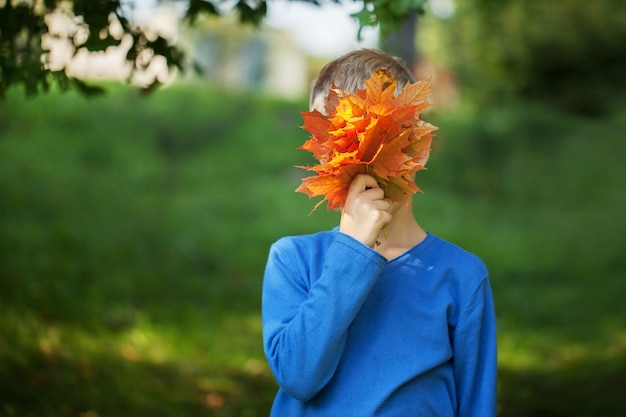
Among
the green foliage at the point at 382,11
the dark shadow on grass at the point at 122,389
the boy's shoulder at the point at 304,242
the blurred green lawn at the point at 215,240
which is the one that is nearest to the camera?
the boy's shoulder at the point at 304,242

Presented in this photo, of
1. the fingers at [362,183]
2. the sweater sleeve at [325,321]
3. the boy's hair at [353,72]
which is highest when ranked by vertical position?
the boy's hair at [353,72]

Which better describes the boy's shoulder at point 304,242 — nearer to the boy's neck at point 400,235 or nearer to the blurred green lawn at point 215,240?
the boy's neck at point 400,235

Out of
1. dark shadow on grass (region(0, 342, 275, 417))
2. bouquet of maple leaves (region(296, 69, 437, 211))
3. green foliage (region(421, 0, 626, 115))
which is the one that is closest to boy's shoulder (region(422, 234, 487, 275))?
bouquet of maple leaves (region(296, 69, 437, 211))

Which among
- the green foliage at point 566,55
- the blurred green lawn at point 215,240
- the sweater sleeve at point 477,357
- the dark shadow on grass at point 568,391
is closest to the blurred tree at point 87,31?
the sweater sleeve at point 477,357

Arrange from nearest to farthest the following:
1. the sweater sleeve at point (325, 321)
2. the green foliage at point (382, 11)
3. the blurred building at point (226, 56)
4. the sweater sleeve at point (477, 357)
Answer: the sweater sleeve at point (325, 321) → the sweater sleeve at point (477, 357) → the green foliage at point (382, 11) → the blurred building at point (226, 56)

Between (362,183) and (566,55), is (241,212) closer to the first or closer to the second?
(362,183)

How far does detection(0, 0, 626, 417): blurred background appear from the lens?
4.94 m

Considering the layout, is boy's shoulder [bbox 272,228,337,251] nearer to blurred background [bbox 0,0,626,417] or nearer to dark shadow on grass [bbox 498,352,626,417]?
blurred background [bbox 0,0,626,417]

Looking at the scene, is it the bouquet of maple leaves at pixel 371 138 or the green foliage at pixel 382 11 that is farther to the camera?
the green foliage at pixel 382 11

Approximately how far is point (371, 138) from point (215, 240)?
7.87 meters

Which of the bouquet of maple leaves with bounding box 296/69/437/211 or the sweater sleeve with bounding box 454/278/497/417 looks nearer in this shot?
the bouquet of maple leaves with bounding box 296/69/437/211

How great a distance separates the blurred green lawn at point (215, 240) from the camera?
16.4 feet

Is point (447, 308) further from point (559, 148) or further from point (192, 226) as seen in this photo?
point (559, 148)

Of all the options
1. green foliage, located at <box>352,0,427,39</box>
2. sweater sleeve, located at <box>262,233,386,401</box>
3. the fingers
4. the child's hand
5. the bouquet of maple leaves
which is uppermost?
green foliage, located at <box>352,0,427,39</box>
